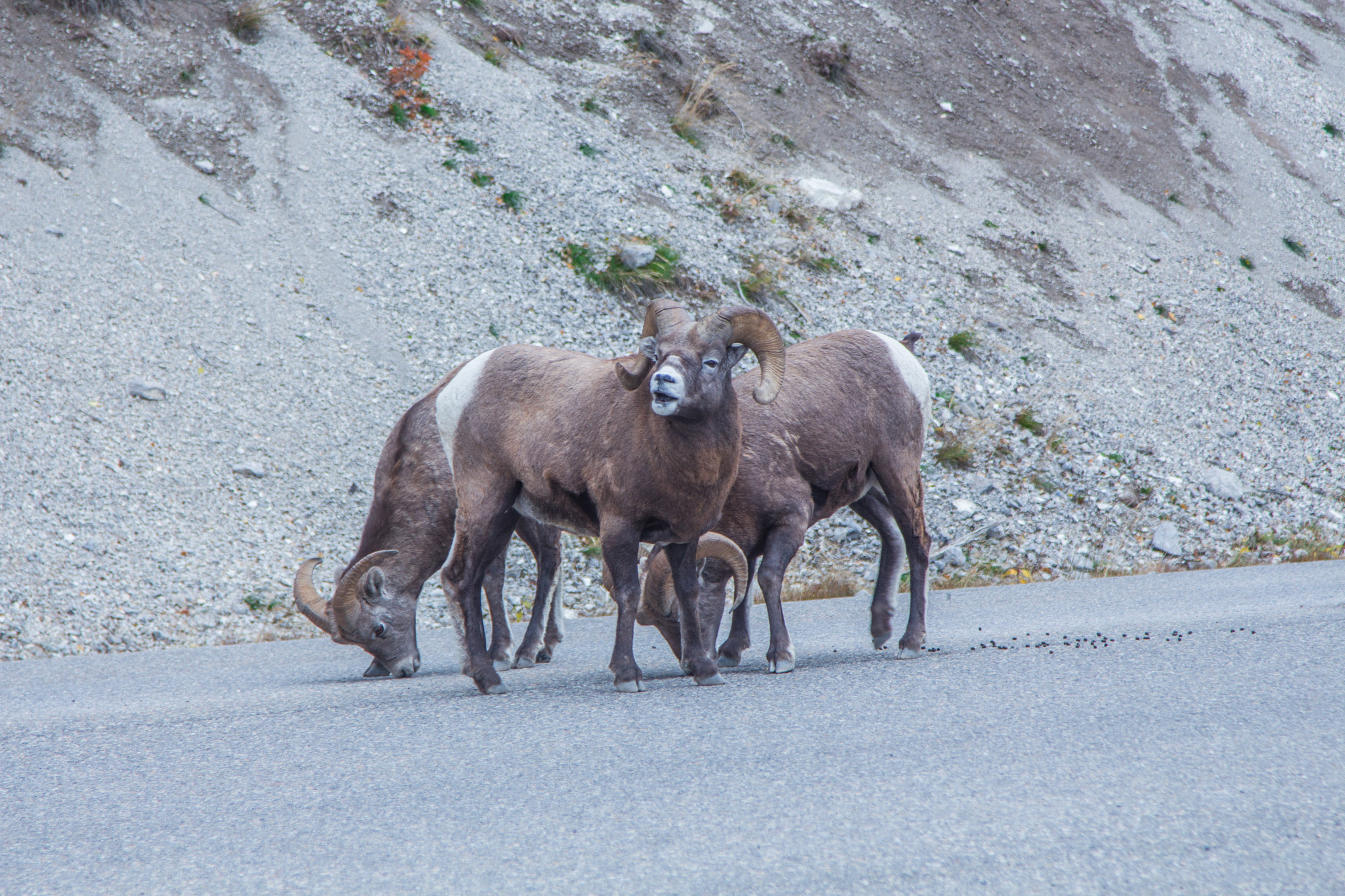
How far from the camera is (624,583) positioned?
5.87 m

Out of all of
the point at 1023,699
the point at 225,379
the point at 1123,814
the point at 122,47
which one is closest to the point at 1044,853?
the point at 1123,814

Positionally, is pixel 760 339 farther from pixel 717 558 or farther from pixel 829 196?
pixel 829 196

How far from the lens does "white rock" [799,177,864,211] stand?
20.0 metres

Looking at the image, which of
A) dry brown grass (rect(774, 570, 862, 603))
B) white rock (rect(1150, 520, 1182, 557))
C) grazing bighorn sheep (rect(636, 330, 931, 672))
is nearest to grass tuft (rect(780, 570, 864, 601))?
dry brown grass (rect(774, 570, 862, 603))

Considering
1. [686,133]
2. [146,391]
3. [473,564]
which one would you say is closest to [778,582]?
[473,564]

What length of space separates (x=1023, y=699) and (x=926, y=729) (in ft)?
2.54

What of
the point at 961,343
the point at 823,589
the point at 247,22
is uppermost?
the point at 247,22

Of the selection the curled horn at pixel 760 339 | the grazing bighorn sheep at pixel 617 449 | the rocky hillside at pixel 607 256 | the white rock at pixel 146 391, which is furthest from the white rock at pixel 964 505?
the white rock at pixel 146 391

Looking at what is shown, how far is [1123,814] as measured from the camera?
3.33m

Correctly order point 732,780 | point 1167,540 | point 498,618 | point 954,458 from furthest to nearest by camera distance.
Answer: point 954,458 < point 1167,540 < point 498,618 < point 732,780

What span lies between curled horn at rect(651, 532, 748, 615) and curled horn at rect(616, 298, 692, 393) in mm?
1090

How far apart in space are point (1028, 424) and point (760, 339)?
11.0 metres

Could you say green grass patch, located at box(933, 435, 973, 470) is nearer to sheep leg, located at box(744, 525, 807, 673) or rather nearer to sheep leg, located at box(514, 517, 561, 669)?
sheep leg, located at box(514, 517, 561, 669)

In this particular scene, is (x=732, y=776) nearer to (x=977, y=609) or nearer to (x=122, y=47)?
(x=977, y=609)
